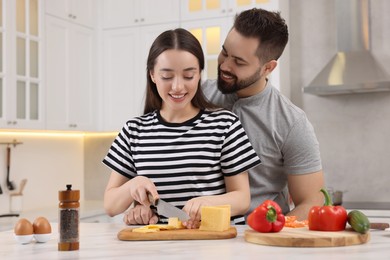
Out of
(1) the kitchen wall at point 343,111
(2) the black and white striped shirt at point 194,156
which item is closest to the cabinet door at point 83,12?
(1) the kitchen wall at point 343,111

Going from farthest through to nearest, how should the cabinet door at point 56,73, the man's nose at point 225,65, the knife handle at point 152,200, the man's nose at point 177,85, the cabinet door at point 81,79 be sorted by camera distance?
the cabinet door at point 81,79 < the cabinet door at point 56,73 < the man's nose at point 225,65 < the man's nose at point 177,85 < the knife handle at point 152,200

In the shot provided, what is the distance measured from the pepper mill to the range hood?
3.02 meters

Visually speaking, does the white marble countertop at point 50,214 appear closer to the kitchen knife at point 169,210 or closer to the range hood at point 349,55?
the range hood at point 349,55

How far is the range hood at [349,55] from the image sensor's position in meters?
4.22

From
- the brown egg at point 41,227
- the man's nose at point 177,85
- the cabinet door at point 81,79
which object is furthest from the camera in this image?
the cabinet door at point 81,79

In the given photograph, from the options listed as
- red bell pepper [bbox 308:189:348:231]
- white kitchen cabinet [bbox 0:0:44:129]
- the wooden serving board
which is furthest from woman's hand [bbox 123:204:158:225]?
white kitchen cabinet [bbox 0:0:44:129]

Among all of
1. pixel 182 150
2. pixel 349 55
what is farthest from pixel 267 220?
pixel 349 55

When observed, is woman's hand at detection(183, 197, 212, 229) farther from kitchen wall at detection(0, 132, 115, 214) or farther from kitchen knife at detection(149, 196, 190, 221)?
kitchen wall at detection(0, 132, 115, 214)

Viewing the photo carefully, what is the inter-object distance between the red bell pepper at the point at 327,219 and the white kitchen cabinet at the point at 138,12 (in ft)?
10.4

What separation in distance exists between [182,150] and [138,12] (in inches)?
117

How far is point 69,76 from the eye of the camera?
4543mm

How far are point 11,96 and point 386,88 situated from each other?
8.11 ft

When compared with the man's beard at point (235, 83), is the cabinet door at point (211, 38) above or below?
above

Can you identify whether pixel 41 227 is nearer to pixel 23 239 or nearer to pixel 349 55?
pixel 23 239
